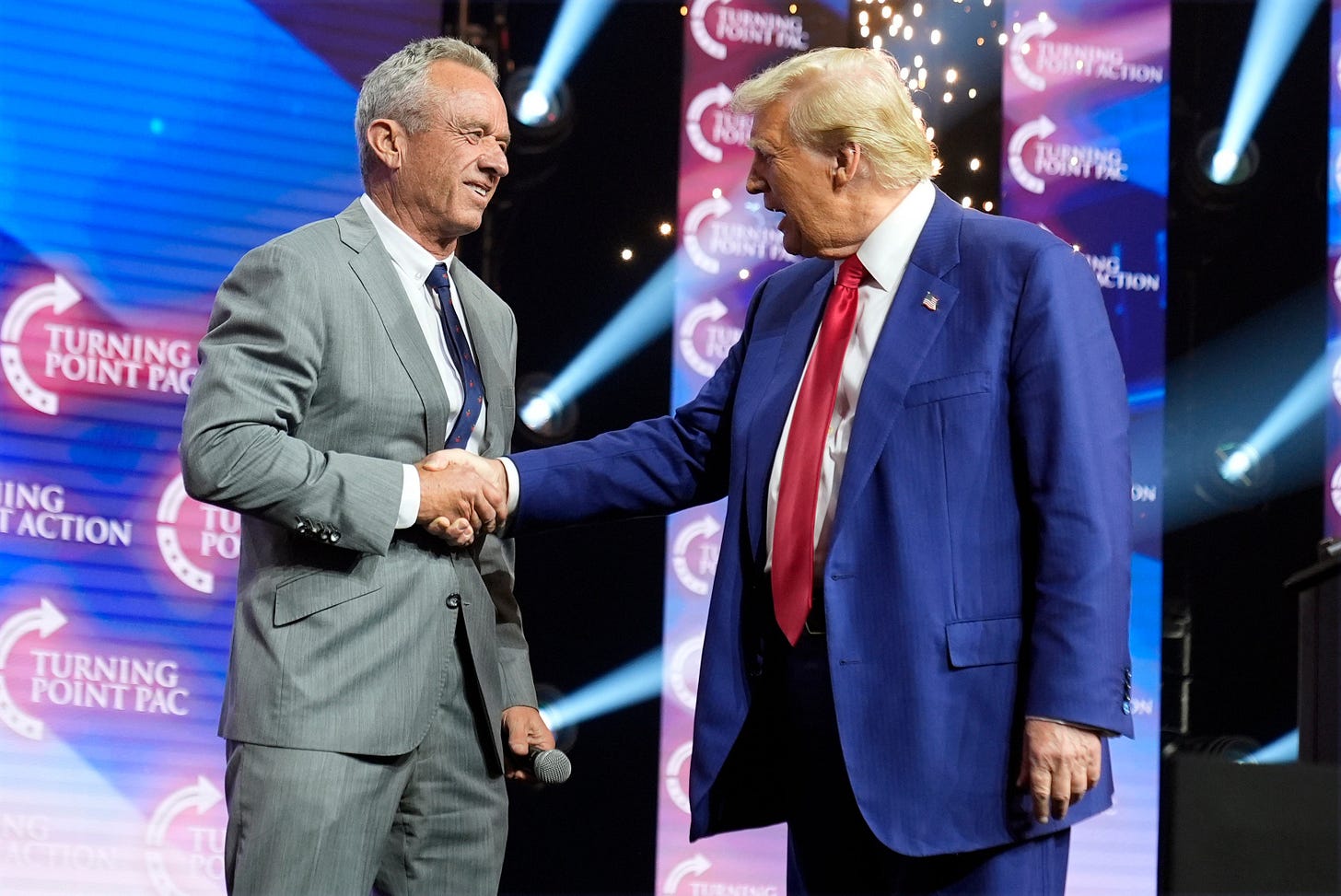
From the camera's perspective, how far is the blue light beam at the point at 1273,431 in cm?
480

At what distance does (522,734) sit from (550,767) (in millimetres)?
109

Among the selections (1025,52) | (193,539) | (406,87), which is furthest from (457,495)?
(1025,52)

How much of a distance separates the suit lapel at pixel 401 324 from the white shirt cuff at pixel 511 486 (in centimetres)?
16

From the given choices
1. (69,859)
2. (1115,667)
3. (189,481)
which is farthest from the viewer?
(69,859)

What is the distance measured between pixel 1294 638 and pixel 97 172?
4.11 m

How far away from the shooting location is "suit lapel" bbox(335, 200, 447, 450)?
2373 mm

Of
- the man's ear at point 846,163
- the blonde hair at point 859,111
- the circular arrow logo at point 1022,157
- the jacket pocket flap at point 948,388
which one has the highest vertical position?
the circular arrow logo at point 1022,157

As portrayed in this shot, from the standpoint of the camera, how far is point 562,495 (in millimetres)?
2637

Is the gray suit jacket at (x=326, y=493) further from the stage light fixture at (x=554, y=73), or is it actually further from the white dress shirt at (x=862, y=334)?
the stage light fixture at (x=554, y=73)

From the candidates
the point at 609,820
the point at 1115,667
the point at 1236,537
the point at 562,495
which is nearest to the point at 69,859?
the point at 609,820

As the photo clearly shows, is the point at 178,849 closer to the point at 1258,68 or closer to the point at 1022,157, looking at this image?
the point at 1022,157

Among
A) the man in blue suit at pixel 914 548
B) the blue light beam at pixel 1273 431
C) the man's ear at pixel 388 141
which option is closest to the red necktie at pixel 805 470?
the man in blue suit at pixel 914 548

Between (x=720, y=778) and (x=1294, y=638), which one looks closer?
(x=720, y=778)

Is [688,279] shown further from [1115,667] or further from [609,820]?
[1115,667]
